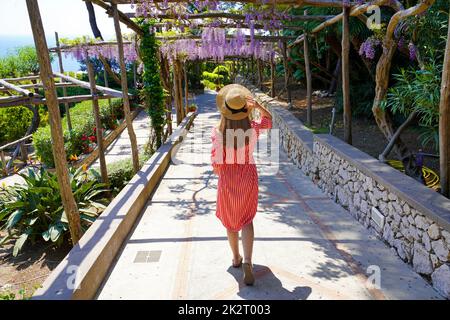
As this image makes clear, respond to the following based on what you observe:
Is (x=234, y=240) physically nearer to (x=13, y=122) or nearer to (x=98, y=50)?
(x=98, y=50)

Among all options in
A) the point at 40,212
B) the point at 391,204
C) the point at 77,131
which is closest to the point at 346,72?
the point at 391,204

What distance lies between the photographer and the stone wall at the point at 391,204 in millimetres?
2822

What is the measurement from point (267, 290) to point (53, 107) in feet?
7.69

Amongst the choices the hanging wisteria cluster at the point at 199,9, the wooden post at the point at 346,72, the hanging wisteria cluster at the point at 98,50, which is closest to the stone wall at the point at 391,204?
the wooden post at the point at 346,72

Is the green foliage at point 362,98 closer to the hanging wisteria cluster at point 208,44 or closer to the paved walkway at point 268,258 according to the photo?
the hanging wisteria cluster at point 208,44

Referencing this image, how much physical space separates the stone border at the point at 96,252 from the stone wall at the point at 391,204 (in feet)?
8.43

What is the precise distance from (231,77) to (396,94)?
90.0 feet

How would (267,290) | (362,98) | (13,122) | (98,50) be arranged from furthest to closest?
(13,122), (98,50), (362,98), (267,290)

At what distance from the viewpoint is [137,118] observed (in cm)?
1622

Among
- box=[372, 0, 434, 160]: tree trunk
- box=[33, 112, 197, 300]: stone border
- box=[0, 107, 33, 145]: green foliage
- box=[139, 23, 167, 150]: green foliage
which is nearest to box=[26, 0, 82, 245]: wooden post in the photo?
box=[33, 112, 197, 300]: stone border

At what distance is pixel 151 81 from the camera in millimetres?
7715

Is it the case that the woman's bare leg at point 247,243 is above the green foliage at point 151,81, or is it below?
below

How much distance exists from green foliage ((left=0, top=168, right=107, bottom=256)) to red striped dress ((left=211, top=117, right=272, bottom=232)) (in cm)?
231
